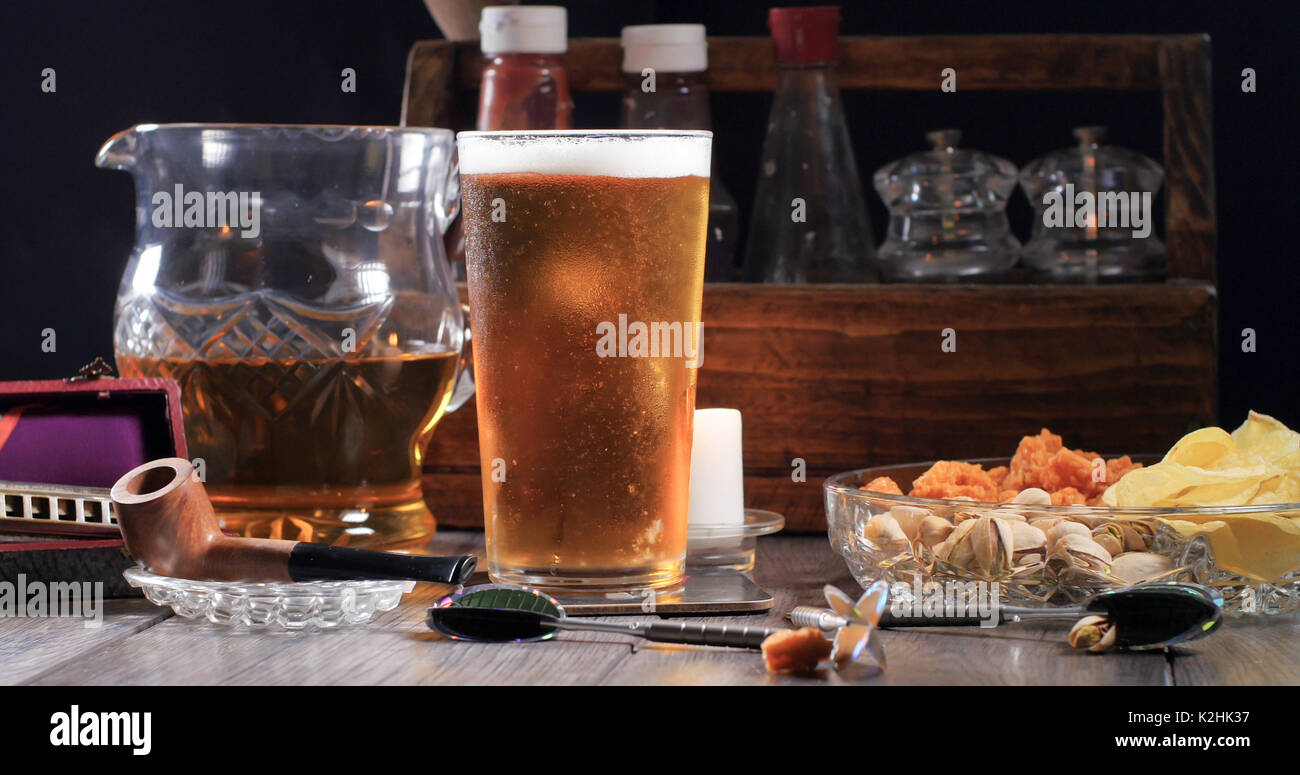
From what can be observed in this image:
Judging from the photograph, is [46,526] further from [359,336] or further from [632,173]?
[632,173]

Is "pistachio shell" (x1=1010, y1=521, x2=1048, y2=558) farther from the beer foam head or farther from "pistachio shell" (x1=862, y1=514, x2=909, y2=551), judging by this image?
the beer foam head

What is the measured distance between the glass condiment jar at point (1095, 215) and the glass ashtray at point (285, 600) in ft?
1.98

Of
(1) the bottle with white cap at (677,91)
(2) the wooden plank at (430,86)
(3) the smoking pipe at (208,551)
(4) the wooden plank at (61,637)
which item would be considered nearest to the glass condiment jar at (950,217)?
(1) the bottle with white cap at (677,91)

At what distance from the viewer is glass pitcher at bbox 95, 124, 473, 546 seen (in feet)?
2.92

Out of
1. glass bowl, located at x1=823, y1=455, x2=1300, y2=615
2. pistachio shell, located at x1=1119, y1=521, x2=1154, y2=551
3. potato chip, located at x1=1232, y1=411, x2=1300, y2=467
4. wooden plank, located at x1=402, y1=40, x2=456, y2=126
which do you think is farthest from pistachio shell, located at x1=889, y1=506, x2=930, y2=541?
wooden plank, located at x1=402, y1=40, x2=456, y2=126

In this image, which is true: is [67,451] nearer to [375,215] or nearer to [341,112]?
[375,215]

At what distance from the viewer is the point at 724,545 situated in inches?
35.0

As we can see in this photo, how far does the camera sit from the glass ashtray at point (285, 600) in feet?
2.36

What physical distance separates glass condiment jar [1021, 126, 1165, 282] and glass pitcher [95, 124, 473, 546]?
0.50 metres

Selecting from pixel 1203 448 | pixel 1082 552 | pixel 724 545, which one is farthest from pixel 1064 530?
pixel 724 545

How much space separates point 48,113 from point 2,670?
0.80 m

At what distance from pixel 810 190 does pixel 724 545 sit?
0.35 m

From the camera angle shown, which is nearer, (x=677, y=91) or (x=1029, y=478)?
(x=1029, y=478)

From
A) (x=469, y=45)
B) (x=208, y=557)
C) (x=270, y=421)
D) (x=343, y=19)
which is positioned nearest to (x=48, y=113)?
(x=343, y=19)
